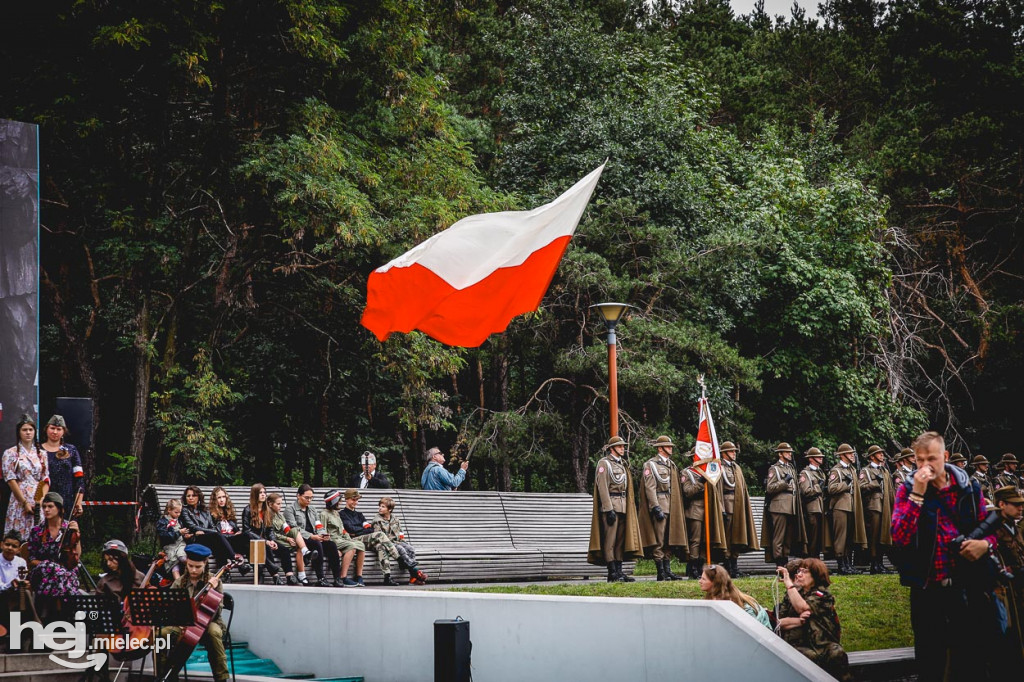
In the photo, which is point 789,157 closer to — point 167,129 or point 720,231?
point 720,231

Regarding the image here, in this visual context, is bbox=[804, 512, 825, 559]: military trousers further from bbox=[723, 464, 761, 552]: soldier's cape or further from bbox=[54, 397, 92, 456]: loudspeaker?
bbox=[54, 397, 92, 456]: loudspeaker

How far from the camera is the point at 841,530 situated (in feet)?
55.5

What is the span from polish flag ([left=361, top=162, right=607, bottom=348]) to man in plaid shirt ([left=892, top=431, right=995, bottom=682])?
4.13 meters

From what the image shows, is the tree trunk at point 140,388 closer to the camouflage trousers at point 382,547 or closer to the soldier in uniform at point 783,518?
the camouflage trousers at point 382,547

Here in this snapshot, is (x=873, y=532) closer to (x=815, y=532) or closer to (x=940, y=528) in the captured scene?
(x=815, y=532)

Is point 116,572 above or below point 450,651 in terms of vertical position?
above

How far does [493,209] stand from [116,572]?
13678 millimetres

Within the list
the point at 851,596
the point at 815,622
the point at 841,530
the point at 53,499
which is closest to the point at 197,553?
the point at 53,499

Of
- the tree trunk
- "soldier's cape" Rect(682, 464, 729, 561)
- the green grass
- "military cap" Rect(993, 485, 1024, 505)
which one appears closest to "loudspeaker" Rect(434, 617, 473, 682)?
the green grass

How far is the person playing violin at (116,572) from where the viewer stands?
9.40m

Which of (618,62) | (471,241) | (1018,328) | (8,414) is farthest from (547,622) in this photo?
(1018,328)

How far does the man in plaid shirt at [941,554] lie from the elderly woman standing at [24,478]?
9116 mm

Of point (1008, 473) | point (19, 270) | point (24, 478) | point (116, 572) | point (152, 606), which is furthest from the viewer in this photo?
point (1008, 473)

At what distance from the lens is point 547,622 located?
8.52 meters
